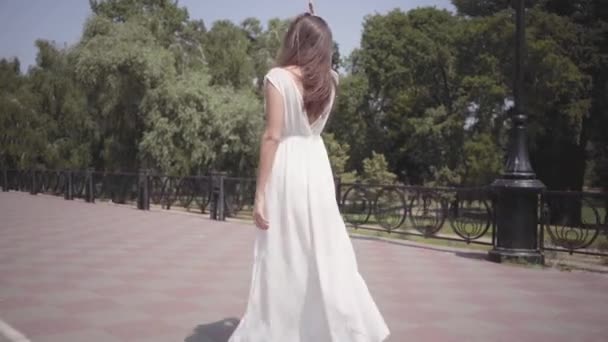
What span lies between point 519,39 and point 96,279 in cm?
659

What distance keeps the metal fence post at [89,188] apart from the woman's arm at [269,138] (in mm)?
18434

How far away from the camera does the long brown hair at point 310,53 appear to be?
10.7 ft

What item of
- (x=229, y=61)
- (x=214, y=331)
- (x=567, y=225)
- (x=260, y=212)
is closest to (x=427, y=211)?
(x=567, y=225)

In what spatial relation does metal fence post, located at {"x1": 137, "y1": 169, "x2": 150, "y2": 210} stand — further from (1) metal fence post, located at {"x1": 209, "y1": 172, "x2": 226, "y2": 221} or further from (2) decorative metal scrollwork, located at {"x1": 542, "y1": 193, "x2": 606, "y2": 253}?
(2) decorative metal scrollwork, located at {"x1": 542, "y1": 193, "x2": 606, "y2": 253}

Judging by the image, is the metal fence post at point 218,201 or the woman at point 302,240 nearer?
the woman at point 302,240

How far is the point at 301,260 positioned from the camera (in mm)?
3395

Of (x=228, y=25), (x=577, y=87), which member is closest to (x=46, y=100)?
(x=228, y=25)

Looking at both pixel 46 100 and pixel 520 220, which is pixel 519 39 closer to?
pixel 520 220

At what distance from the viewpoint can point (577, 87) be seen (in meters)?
23.2

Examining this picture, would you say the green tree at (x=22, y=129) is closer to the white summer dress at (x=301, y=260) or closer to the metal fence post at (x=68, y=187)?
the metal fence post at (x=68, y=187)

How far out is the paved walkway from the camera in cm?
445

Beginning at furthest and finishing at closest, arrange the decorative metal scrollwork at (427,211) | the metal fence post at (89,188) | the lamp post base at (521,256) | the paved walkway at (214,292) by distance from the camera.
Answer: the metal fence post at (89,188) < the decorative metal scrollwork at (427,211) < the lamp post base at (521,256) < the paved walkway at (214,292)

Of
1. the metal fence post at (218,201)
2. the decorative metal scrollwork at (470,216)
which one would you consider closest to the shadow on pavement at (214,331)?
the decorative metal scrollwork at (470,216)

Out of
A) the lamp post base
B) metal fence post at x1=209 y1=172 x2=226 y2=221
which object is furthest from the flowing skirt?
metal fence post at x1=209 y1=172 x2=226 y2=221
